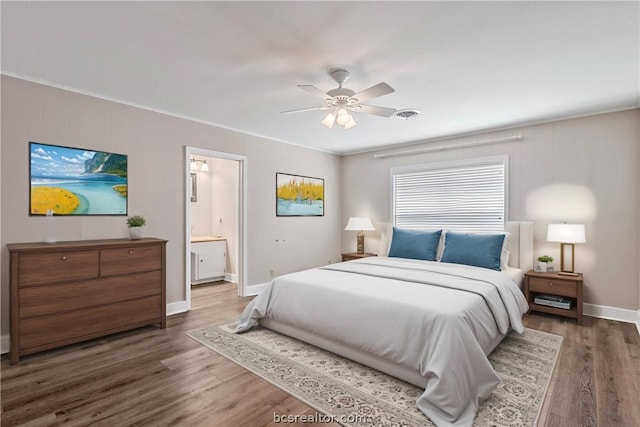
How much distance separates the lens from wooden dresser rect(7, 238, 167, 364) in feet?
8.74

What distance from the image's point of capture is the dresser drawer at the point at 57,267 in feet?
8.77

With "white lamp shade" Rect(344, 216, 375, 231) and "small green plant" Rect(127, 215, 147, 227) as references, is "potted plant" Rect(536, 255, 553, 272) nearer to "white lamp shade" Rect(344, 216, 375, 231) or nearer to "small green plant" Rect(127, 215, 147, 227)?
"white lamp shade" Rect(344, 216, 375, 231)

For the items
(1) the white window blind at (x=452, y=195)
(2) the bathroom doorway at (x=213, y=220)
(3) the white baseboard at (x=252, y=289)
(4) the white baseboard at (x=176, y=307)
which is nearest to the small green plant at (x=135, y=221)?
(4) the white baseboard at (x=176, y=307)

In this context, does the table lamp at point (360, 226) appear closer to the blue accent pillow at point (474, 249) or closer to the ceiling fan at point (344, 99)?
the blue accent pillow at point (474, 249)

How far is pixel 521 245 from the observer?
4.25 metres

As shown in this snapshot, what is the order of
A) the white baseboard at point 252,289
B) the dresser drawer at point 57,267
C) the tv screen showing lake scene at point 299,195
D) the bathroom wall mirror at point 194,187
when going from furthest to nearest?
the bathroom wall mirror at point 194,187, the tv screen showing lake scene at point 299,195, the white baseboard at point 252,289, the dresser drawer at point 57,267

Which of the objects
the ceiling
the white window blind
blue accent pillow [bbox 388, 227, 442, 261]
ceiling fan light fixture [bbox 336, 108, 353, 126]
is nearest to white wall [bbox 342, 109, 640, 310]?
the white window blind

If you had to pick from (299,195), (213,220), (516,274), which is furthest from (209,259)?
(516,274)

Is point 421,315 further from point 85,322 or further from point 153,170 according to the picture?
point 153,170

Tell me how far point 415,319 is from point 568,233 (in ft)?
8.53

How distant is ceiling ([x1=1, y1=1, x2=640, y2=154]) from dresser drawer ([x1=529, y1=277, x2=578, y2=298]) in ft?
6.56

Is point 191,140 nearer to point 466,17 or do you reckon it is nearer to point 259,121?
point 259,121

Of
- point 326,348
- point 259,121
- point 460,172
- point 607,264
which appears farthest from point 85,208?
point 607,264

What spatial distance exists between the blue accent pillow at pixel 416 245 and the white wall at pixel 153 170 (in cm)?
177
